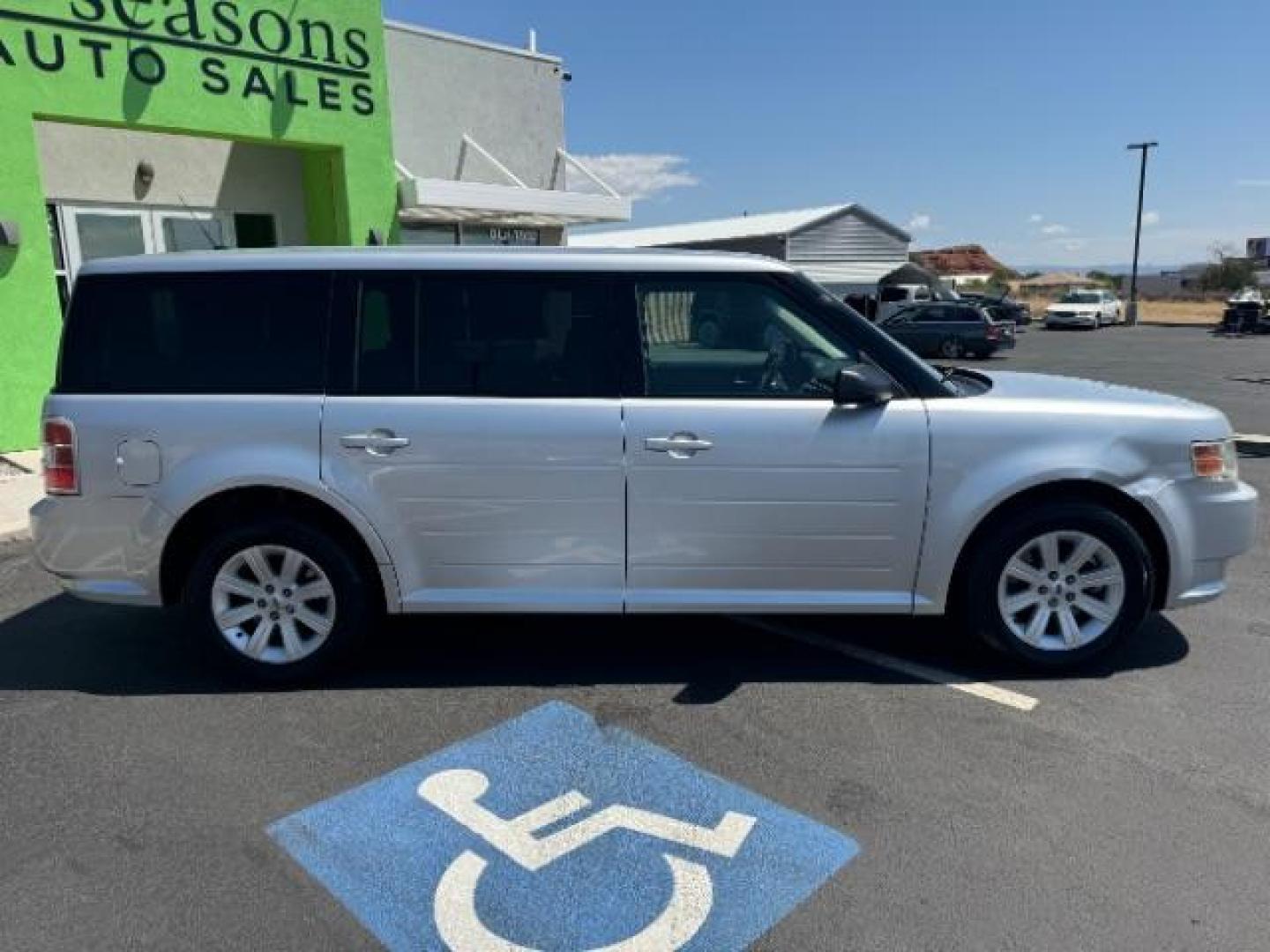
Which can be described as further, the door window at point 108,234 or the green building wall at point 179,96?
the door window at point 108,234

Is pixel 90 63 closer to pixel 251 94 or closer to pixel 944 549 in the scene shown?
pixel 251 94

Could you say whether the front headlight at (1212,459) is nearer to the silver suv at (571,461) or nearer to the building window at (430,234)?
the silver suv at (571,461)

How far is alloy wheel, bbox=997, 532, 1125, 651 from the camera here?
399cm

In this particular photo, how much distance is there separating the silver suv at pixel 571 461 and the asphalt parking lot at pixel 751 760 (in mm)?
356

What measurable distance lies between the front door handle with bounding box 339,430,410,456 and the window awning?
858 centimetres

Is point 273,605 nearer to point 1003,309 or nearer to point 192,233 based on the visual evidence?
point 192,233

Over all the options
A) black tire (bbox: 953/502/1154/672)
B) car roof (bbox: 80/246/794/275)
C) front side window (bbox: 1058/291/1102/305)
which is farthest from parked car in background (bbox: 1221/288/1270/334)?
car roof (bbox: 80/246/794/275)

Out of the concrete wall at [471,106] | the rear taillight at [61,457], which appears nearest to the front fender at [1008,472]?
the rear taillight at [61,457]

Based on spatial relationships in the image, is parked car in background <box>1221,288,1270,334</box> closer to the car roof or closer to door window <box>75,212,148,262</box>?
door window <box>75,212,148,262</box>

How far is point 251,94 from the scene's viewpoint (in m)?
10.1

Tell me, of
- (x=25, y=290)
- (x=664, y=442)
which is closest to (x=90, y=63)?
(x=25, y=290)

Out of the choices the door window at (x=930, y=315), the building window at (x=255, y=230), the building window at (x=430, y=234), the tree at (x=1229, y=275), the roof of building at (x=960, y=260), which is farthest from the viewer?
the roof of building at (x=960, y=260)

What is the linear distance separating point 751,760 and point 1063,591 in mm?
1689

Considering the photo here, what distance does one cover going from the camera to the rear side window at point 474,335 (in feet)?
12.9
